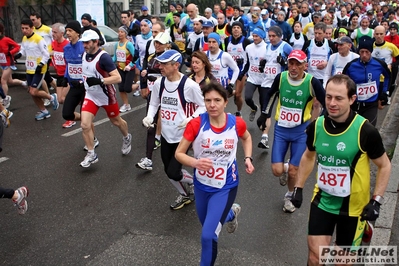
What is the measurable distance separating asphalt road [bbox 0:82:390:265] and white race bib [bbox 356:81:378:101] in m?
1.48

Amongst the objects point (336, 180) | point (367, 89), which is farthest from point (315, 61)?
point (336, 180)

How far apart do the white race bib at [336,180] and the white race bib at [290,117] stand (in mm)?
2013

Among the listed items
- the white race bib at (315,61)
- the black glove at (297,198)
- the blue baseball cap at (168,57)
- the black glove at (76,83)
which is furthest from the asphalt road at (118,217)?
the white race bib at (315,61)

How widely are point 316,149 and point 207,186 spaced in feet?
3.45

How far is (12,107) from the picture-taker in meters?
11.0

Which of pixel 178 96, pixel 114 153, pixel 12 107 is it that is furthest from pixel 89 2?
pixel 178 96

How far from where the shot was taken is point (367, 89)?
678 centimetres

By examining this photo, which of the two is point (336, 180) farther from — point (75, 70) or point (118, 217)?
point (75, 70)

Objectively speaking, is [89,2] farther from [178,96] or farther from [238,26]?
[178,96]

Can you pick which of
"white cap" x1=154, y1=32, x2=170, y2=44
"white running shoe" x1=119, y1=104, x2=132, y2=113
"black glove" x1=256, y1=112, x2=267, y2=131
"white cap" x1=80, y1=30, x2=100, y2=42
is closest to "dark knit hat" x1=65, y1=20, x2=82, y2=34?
"white cap" x1=80, y1=30, x2=100, y2=42

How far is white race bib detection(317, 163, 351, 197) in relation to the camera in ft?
11.7

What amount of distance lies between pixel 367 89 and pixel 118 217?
3.95m

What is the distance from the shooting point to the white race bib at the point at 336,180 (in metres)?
3.57

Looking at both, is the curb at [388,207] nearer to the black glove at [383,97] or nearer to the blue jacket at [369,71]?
the black glove at [383,97]
